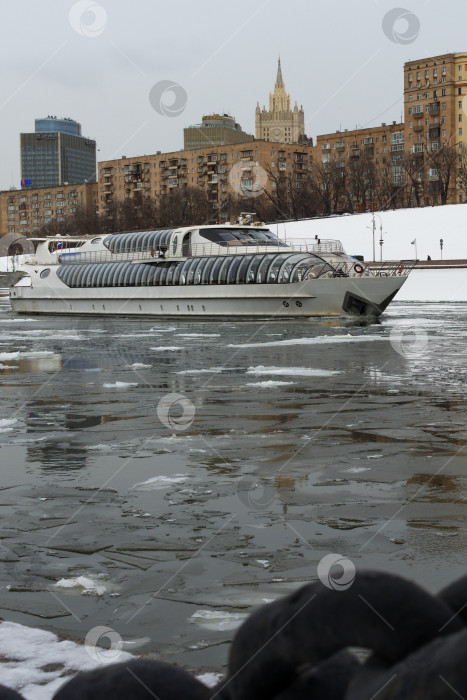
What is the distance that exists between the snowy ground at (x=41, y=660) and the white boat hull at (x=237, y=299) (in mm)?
28492

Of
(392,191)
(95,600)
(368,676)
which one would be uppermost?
(392,191)

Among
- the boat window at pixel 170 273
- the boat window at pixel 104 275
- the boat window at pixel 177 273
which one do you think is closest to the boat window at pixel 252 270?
the boat window at pixel 177 273

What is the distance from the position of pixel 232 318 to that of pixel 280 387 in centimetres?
2325

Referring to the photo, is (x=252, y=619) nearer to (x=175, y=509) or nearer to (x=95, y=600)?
(x=95, y=600)

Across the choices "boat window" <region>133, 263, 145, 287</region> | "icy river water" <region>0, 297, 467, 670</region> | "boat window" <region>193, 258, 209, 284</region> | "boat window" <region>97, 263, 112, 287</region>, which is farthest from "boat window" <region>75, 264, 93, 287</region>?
"icy river water" <region>0, 297, 467, 670</region>

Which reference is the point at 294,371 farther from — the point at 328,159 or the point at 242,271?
the point at 328,159

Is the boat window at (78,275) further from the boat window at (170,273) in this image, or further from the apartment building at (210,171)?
the apartment building at (210,171)

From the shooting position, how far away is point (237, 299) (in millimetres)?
34938

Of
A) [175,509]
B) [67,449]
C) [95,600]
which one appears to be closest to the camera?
[95,600]

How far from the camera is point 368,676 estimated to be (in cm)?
113

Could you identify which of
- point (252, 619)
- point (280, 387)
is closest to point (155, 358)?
point (280, 387)

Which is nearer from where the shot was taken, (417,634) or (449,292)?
(417,634)

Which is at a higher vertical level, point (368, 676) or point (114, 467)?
point (368, 676)

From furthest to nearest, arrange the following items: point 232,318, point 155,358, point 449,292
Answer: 1. point 449,292
2. point 232,318
3. point 155,358
